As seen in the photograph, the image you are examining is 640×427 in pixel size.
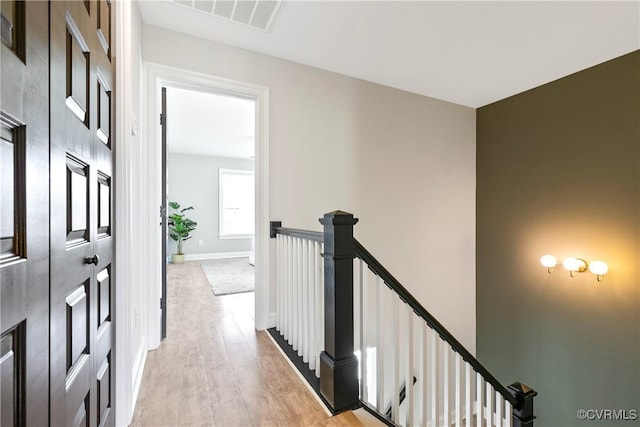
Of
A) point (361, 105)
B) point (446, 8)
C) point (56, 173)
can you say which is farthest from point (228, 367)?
point (446, 8)

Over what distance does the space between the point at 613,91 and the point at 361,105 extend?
2279 millimetres

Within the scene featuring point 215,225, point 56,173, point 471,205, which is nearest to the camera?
point 56,173

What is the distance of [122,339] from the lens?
1268 mm

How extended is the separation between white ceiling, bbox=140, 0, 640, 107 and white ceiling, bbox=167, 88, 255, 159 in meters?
0.62

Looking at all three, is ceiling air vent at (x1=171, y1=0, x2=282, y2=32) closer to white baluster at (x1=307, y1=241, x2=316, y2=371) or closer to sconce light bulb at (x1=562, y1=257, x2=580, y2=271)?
white baluster at (x1=307, y1=241, x2=316, y2=371)

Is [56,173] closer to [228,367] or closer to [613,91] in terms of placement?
[228,367]

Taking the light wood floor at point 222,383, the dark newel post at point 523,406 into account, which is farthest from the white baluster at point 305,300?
the dark newel post at point 523,406

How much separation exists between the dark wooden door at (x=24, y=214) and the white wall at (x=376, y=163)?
6.09 ft

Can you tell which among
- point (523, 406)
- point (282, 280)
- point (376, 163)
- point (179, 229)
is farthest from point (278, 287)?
point (179, 229)

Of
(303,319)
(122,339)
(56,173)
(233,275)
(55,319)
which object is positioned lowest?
(233,275)

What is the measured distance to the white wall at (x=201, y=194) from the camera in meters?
6.40

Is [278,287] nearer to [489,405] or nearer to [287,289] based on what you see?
[287,289]

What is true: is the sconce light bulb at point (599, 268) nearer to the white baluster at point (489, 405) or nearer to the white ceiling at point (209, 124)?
the white baluster at point (489, 405)

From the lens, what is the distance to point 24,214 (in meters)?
0.55
